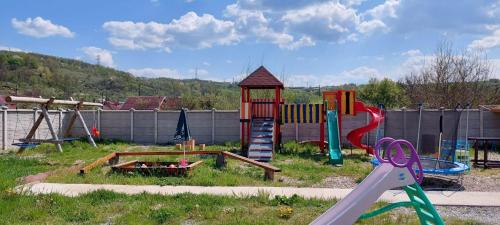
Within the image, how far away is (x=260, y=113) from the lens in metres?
17.0

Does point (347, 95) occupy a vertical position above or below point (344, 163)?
above

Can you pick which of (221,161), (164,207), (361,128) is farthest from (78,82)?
(164,207)

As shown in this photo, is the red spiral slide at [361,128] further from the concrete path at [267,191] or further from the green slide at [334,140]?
the concrete path at [267,191]

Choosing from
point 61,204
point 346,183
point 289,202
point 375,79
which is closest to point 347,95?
point 346,183

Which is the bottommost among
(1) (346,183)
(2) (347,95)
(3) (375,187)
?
(1) (346,183)

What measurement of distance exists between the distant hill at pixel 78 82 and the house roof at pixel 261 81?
2129 centimetres

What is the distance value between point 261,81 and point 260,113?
1.27 metres

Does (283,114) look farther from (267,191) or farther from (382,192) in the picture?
(382,192)

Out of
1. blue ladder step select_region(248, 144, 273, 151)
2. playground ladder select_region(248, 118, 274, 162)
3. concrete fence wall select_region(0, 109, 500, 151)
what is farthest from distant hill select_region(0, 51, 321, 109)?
blue ladder step select_region(248, 144, 273, 151)

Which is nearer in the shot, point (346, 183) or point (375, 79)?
point (346, 183)

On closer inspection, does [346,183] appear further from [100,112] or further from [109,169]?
[100,112]

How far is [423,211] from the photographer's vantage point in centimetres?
480

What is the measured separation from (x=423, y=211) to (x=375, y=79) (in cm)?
4471

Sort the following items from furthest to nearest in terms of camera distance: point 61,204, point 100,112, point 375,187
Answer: point 100,112 < point 61,204 < point 375,187
